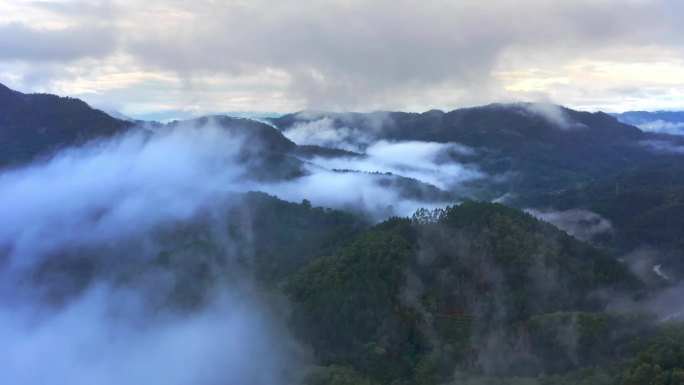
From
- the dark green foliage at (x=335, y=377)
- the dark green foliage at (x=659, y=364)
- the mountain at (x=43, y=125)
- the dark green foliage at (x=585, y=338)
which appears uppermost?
the mountain at (x=43, y=125)

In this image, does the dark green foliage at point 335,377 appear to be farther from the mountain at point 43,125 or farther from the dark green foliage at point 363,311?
the mountain at point 43,125

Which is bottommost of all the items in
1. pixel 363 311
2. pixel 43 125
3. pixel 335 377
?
pixel 335 377

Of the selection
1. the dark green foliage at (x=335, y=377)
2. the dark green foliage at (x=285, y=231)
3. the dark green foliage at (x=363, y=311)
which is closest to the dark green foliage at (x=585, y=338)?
the dark green foliage at (x=363, y=311)

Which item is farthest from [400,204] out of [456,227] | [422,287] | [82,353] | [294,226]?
[82,353]

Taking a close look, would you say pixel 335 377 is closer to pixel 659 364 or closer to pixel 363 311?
pixel 363 311

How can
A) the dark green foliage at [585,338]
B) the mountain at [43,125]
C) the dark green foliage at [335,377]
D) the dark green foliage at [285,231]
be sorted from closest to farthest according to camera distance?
the dark green foliage at [585,338] < the dark green foliage at [335,377] < the dark green foliage at [285,231] < the mountain at [43,125]

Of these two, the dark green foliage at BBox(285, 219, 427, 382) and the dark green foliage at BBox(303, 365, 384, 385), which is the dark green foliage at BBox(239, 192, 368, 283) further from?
the dark green foliage at BBox(303, 365, 384, 385)

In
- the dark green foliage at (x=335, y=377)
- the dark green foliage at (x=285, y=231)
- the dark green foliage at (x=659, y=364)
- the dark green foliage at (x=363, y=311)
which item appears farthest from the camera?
the dark green foliage at (x=285, y=231)

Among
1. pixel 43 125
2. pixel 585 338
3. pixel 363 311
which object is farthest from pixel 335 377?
pixel 43 125
